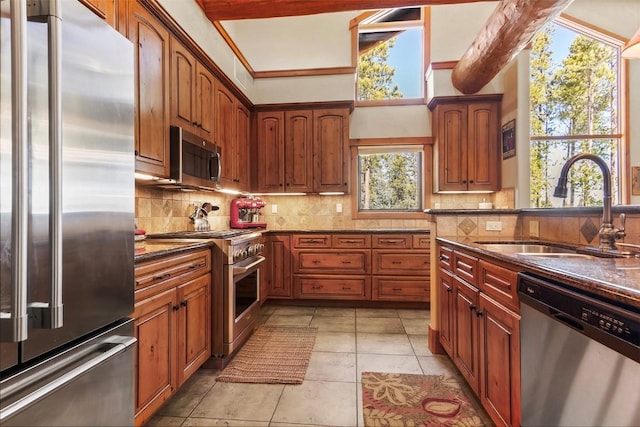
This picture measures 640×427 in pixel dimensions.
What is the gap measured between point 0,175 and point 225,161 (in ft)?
8.59

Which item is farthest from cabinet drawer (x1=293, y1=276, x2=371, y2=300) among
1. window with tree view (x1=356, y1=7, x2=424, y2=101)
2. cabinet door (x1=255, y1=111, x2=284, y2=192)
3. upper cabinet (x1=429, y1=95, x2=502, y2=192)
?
window with tree view (x1=356, y1=7, x2=424, y2=101)

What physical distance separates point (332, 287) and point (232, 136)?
6.96 ft

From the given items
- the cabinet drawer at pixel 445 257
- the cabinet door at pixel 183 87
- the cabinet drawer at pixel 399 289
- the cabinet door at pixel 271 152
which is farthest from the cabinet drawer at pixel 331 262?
the cabinet door at pixel 183 87

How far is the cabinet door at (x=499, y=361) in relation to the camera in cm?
136

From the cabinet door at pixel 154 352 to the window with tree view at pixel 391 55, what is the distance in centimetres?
376

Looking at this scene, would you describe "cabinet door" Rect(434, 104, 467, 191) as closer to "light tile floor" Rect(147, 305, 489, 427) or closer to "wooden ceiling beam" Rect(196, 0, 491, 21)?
"wooden ceiling beam" Rect(196, 0, 491, 21)

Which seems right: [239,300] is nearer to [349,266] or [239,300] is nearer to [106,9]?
[349,266]

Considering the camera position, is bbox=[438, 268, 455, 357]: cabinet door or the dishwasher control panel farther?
bbox=[438, 268, 455, 357]: cabinet door

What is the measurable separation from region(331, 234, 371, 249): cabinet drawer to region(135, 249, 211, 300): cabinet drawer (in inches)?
73.0

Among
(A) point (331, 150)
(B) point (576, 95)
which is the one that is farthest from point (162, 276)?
(B) point (576, 95)

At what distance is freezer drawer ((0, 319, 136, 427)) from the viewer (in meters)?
0.74

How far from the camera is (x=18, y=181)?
70cm

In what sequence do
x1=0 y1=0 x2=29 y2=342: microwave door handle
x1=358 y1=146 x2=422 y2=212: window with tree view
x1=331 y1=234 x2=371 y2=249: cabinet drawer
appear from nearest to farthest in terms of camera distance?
1. x1=0 y1=0 x2=29 y2=342: microwave door handle
2. x1=331 y1=234 x2=371 y2=249: cabinet drawer
3. x1=358 y1=146 x2=422 y2=212: window with tree view

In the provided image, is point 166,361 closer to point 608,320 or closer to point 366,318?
point 608,320
